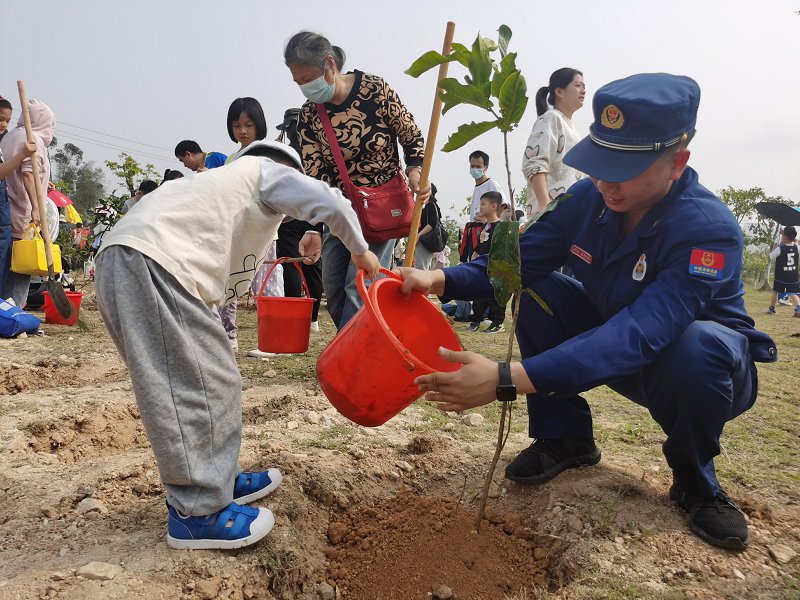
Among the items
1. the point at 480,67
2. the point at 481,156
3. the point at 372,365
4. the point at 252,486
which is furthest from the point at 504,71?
the point at 481,156

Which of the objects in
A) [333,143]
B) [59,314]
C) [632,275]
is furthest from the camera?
[59,314]

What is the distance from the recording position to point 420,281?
1.88 metres

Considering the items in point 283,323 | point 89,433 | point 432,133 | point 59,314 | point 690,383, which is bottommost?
point 59,314

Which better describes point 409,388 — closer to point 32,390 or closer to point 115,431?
point 115,431

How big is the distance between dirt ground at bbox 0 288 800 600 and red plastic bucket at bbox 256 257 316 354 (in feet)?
1.42

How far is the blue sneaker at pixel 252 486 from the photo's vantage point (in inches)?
68.9

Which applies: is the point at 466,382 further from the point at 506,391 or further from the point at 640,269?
the point at 640,269

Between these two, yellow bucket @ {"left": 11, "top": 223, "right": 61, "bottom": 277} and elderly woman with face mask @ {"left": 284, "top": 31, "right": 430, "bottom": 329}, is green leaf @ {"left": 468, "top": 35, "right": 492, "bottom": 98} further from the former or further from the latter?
yellow bucket @ {"left": 11, "top": 223, "right": 61, "bottom": 277}

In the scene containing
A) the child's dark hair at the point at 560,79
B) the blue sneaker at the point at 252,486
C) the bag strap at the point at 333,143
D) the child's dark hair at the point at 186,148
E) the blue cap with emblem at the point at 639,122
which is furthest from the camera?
the child's dark hair at the point at 186,148

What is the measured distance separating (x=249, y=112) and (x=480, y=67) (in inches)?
85.3

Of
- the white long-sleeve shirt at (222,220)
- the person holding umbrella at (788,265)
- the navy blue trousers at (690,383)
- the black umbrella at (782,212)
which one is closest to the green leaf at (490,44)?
the white long-sleeve shirt at (222,220)

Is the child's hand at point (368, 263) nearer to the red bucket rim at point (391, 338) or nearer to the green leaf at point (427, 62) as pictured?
the red bucket rim at point (391, 338)

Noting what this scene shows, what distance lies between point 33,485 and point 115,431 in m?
0.63

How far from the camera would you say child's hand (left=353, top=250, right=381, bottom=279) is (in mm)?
1762
